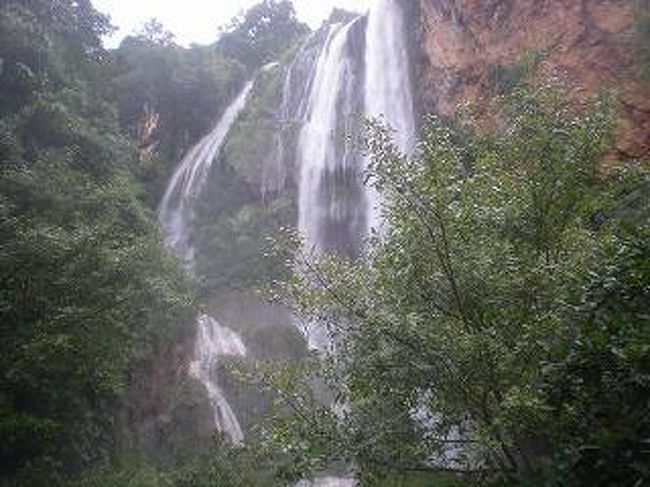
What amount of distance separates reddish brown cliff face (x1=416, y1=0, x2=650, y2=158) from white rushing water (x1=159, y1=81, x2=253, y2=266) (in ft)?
35.0

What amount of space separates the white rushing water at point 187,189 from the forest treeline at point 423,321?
10691 millimetres

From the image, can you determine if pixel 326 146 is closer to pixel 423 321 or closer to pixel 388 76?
Result: pixel 388 76

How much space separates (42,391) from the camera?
560 inches

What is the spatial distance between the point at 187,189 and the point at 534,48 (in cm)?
1799

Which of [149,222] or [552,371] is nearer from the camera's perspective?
[552,371]

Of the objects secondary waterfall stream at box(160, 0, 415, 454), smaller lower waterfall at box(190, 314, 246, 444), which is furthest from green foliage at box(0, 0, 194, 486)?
secondary waterfall stream at box(160, 0, 415, 454)

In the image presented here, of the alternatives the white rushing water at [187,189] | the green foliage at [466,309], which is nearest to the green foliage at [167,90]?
the white rushing water at [187,189]

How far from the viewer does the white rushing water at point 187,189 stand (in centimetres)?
3015

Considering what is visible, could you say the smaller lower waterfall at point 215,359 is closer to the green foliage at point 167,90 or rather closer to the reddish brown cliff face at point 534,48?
the reddish brown cliff face at point 534,48

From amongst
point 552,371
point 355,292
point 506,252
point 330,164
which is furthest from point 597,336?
point 330,164

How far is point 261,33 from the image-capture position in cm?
4469

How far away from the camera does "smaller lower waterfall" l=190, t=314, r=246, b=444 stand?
68.9 ft

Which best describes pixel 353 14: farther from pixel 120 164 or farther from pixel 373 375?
pixel 373 375

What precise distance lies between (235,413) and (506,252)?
14.2 m
